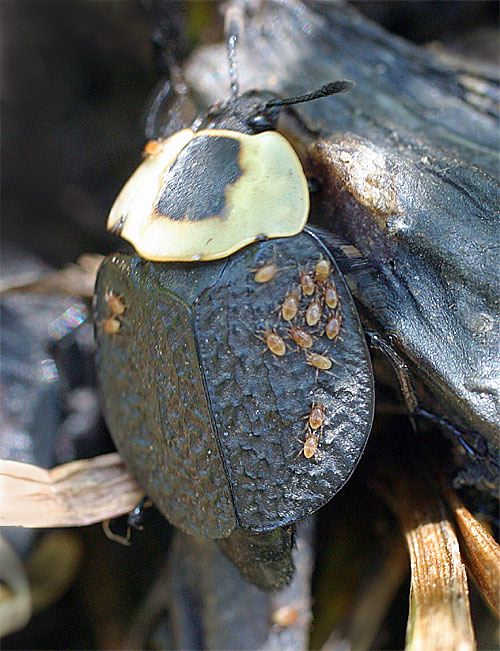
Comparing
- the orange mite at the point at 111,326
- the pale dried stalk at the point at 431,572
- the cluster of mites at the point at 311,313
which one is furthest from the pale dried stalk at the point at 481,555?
the orange mite at the point at 111,326

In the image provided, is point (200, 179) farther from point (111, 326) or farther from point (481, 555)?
A: point (481, 555)

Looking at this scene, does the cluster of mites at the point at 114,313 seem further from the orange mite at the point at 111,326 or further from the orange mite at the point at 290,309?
the orange mite at the point at 290,309

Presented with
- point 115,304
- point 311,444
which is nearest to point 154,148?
point 115,304

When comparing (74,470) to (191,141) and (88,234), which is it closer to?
(191,141)

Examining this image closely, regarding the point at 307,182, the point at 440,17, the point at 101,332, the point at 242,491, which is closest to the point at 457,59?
the point at 440,17

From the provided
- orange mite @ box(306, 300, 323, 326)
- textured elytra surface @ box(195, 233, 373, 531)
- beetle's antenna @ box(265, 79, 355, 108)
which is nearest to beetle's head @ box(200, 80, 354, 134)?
beetle's antenna @ box(265, 79, 355, 108)

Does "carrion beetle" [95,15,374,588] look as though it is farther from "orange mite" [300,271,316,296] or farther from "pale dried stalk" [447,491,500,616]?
"pale dried stalk" [447,491,500,616]
